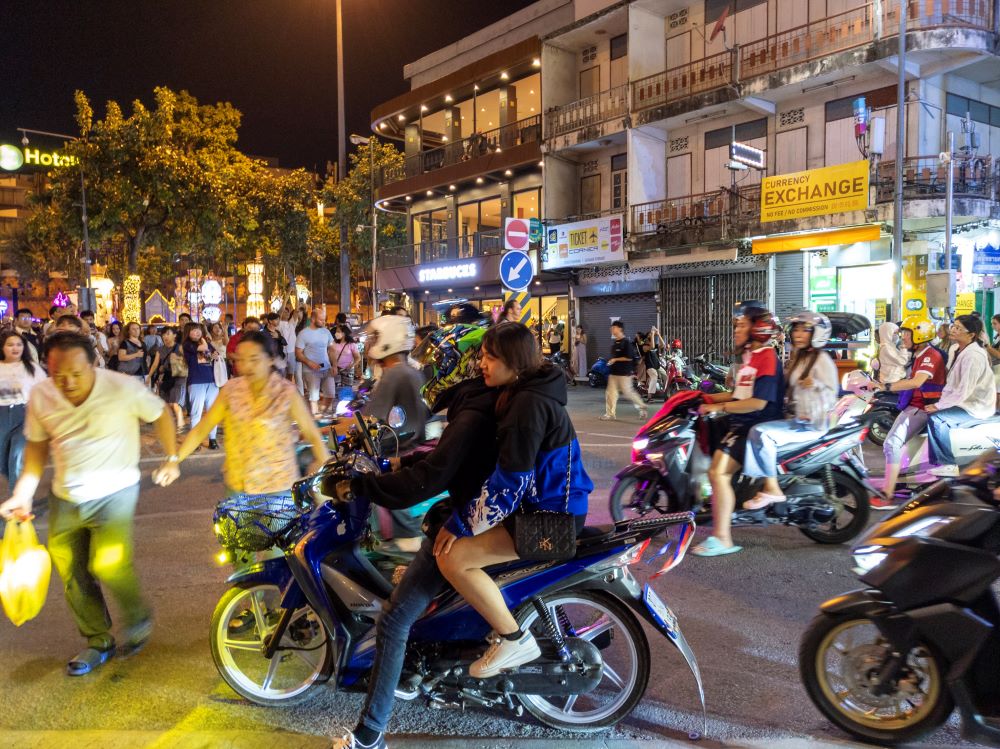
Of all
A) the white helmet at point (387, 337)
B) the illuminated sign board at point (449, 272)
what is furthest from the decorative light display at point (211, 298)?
the white helmet at point (387, 337)

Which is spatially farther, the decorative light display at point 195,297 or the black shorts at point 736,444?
the decorative light display at point 195,297

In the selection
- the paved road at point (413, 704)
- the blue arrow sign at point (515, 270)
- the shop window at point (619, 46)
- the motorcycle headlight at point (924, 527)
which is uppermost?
the shop window at point (619, 46)

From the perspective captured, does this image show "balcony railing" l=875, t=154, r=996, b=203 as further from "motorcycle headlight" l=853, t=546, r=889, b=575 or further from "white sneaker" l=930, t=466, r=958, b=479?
"motorcycle headlight" l=853, t=546, r=889, b=575

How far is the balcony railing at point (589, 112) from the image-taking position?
952 inches

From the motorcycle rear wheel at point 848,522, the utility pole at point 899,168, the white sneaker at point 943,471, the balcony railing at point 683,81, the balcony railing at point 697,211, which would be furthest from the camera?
the balcony railing at point 683,81

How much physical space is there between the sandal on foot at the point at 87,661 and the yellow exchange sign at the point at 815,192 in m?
17.3

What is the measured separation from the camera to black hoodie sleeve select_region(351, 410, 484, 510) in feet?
9.74

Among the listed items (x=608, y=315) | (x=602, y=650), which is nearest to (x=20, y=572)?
(x=602, y=650)

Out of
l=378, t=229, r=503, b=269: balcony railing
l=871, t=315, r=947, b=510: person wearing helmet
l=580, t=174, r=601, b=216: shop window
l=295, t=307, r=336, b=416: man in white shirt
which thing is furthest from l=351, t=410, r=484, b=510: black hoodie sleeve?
l=378, t=229, r=503, b=269: balcony railing

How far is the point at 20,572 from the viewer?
3.94m

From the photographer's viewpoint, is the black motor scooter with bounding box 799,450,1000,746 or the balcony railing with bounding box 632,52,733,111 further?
the balcony railing with bounding box 632,52,733,111

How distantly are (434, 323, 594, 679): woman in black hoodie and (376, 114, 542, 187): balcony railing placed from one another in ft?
81.3

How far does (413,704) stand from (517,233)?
8.22 meters

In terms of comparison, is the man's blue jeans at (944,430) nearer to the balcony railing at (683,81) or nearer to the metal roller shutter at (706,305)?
the metal roller shutter at (706,305)
